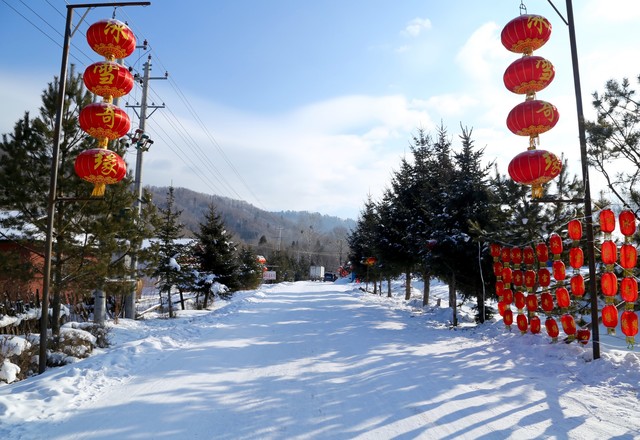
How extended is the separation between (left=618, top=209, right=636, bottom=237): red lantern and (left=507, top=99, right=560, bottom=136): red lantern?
1.98m

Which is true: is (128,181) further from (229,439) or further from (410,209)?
(410,209)

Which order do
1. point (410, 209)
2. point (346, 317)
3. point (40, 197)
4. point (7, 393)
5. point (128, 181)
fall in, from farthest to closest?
point (410, 209) → point (346, 317) → point (128, 181) → point (40, 197) → point (7, 393)

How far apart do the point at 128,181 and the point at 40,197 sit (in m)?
1.92

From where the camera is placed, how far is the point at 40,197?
8.48 meters

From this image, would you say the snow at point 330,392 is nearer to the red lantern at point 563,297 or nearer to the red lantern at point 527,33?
the red lantern at point 563,297

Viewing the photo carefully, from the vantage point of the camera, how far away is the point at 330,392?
18.3ft

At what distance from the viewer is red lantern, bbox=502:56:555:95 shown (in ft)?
23.3

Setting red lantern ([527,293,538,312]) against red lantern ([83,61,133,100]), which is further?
red lantern ([527,293,538,312])

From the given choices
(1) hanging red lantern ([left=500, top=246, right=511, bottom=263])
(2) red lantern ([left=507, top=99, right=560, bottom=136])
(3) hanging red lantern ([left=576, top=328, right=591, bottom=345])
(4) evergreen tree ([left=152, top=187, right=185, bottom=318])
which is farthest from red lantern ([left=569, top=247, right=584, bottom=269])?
(4) evergreen tree ([left=152, top=187, right=185, bottom=318])

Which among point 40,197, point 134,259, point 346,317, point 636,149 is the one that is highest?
point 636,149

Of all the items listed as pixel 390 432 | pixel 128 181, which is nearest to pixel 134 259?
pixel 128 181

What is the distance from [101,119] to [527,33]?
26.4 feet

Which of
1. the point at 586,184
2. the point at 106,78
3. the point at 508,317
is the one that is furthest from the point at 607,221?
the point at 106,78

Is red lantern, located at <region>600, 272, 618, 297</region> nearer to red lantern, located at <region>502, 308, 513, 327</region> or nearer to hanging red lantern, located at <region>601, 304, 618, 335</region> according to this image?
hanging red lantern, located at <region>601, 304, 618, 335</region>
